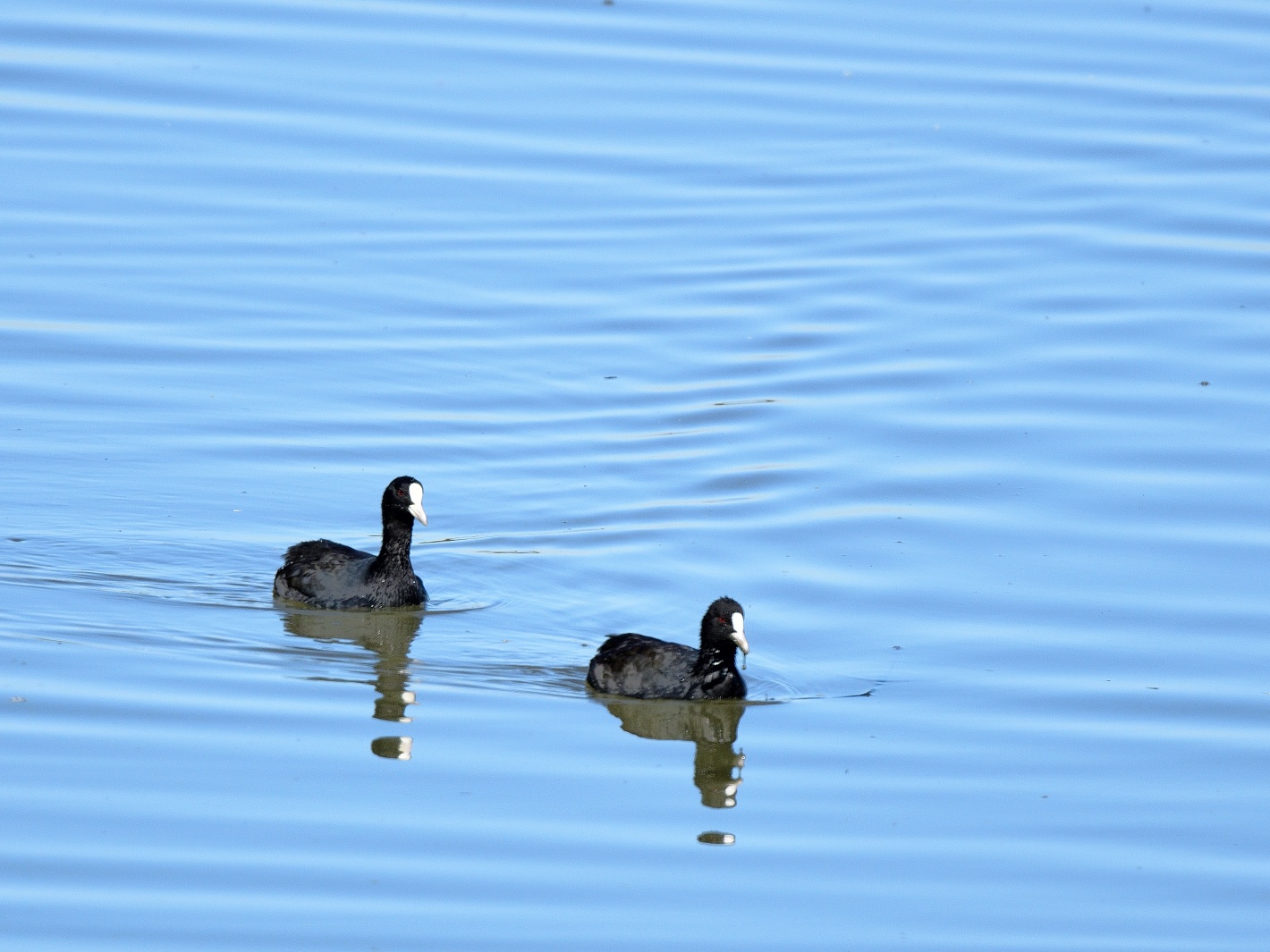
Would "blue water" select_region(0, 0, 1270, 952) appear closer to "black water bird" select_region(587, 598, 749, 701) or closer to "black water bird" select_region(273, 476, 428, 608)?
"black water bird" select_region(587, 598, 749, 701)

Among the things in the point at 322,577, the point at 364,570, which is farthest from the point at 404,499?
the point at 322,577

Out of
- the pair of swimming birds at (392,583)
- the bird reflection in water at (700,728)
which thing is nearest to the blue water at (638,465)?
the bird reflection in water at (700,728)

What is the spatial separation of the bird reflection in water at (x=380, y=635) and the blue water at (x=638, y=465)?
4 centimetres

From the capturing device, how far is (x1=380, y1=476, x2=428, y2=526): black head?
12.2 meters

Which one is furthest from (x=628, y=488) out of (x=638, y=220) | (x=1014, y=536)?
(x=638, y=220)

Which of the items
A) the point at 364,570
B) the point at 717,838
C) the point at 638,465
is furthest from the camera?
the point at 638,465

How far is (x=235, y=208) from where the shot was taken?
19.2 meters

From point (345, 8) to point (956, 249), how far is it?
953cm

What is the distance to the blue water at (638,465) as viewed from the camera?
848 cm

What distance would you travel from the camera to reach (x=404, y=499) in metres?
12.3

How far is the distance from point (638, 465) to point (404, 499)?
7.49 feet

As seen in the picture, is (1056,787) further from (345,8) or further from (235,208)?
(345,8)

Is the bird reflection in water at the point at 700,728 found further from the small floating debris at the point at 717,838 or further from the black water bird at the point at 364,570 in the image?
the black water bird at the point at 364,570

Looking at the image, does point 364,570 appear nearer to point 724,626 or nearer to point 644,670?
point 644,670
